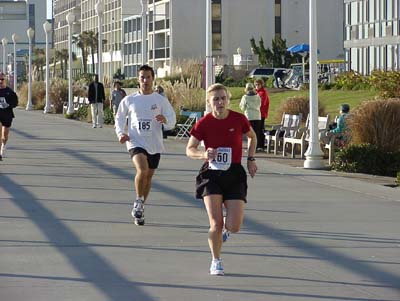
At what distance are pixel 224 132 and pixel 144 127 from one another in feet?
10.9

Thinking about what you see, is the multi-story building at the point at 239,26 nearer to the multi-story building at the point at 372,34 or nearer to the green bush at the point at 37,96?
the green bush at the point at 37,96

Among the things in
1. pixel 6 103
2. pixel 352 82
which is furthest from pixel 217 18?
pixel 6 103

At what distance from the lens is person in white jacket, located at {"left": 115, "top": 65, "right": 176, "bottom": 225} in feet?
42.0

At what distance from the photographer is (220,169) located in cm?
959

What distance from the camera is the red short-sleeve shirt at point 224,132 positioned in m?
9.63

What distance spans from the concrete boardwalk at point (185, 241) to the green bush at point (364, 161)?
59 cm

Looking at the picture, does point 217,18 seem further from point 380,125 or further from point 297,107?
point 380,125

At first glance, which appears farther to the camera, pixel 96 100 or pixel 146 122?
pixel 96 100

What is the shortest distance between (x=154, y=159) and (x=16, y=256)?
2.82 metres

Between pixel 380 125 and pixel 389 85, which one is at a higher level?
pixel 389 85


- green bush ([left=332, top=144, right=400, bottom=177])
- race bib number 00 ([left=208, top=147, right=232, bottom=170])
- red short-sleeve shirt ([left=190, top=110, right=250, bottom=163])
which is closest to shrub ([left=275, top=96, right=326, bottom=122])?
green bush ([left=332, top=144, right=400, bottom=177])

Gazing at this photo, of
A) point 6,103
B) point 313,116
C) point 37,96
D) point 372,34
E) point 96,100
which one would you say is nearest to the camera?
point 313,116

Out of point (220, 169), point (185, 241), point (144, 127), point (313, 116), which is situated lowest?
point (185, 241)

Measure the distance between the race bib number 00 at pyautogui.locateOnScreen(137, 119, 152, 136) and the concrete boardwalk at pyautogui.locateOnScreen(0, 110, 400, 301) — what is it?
1.13m
